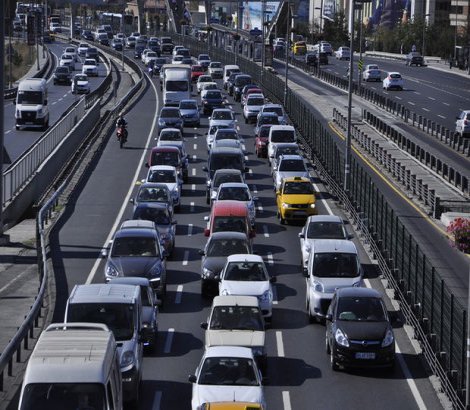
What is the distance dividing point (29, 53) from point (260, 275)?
15163 cm

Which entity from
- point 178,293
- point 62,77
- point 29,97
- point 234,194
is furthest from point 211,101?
point 178,293

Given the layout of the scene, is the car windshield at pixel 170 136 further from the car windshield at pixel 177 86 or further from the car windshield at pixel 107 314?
the car windshield at pixel 107 314

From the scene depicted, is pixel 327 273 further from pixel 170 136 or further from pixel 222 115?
pixel 222 115

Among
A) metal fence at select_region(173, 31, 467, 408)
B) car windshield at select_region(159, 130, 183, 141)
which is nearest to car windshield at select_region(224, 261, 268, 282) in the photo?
metal fence at select_region(173, 31, 467, 408)

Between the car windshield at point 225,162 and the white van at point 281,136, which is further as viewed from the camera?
the white van at point 281,136

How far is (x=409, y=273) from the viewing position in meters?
33.6

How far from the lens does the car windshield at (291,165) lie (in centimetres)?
5384

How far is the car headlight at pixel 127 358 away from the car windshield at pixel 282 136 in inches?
1541

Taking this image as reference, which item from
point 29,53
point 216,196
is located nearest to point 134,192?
point 216,196

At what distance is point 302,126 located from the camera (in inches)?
2857

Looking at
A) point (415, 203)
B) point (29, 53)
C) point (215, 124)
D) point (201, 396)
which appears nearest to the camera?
point (201, 396)

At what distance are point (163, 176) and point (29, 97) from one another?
3259 centimetres

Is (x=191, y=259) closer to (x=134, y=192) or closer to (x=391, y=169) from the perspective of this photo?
(x=134, y=192)

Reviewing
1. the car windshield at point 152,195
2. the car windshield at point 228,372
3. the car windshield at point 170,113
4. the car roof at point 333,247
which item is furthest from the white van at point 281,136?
the car windshield at point 228,372
